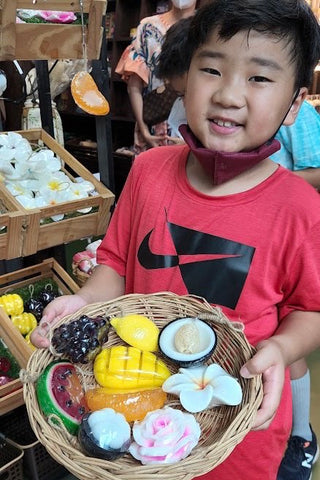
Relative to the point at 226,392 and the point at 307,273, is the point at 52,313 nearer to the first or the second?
the point at 226,392

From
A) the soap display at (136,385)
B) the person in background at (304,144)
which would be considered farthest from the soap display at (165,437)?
the person in background at (304,144)

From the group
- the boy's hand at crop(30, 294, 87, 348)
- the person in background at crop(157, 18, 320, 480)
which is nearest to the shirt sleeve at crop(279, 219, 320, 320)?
the boy's hand at crop(30, 294, 87, 348)

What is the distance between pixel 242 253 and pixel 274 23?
1.42 feet

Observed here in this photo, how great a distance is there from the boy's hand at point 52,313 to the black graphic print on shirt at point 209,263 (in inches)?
7.6

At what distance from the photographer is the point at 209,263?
907 millimetres

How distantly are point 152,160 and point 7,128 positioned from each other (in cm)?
223

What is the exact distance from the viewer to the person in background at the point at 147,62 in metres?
2.29

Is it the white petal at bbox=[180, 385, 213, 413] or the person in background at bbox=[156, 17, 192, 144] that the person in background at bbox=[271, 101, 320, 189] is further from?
the white petal at bbox=[180, 385, 213, 413]

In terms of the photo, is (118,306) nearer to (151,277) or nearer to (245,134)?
(151,277)

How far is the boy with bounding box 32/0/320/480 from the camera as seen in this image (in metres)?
0.80

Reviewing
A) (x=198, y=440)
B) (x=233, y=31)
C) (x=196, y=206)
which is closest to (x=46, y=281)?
(x=196, y=206)

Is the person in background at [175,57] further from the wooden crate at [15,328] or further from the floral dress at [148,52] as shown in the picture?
the wooden crate at [15,328]

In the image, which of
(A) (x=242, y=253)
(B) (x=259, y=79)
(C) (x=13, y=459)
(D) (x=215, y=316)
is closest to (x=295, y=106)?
(B) (x=259, y=79)

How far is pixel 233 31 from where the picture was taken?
0.80 m
